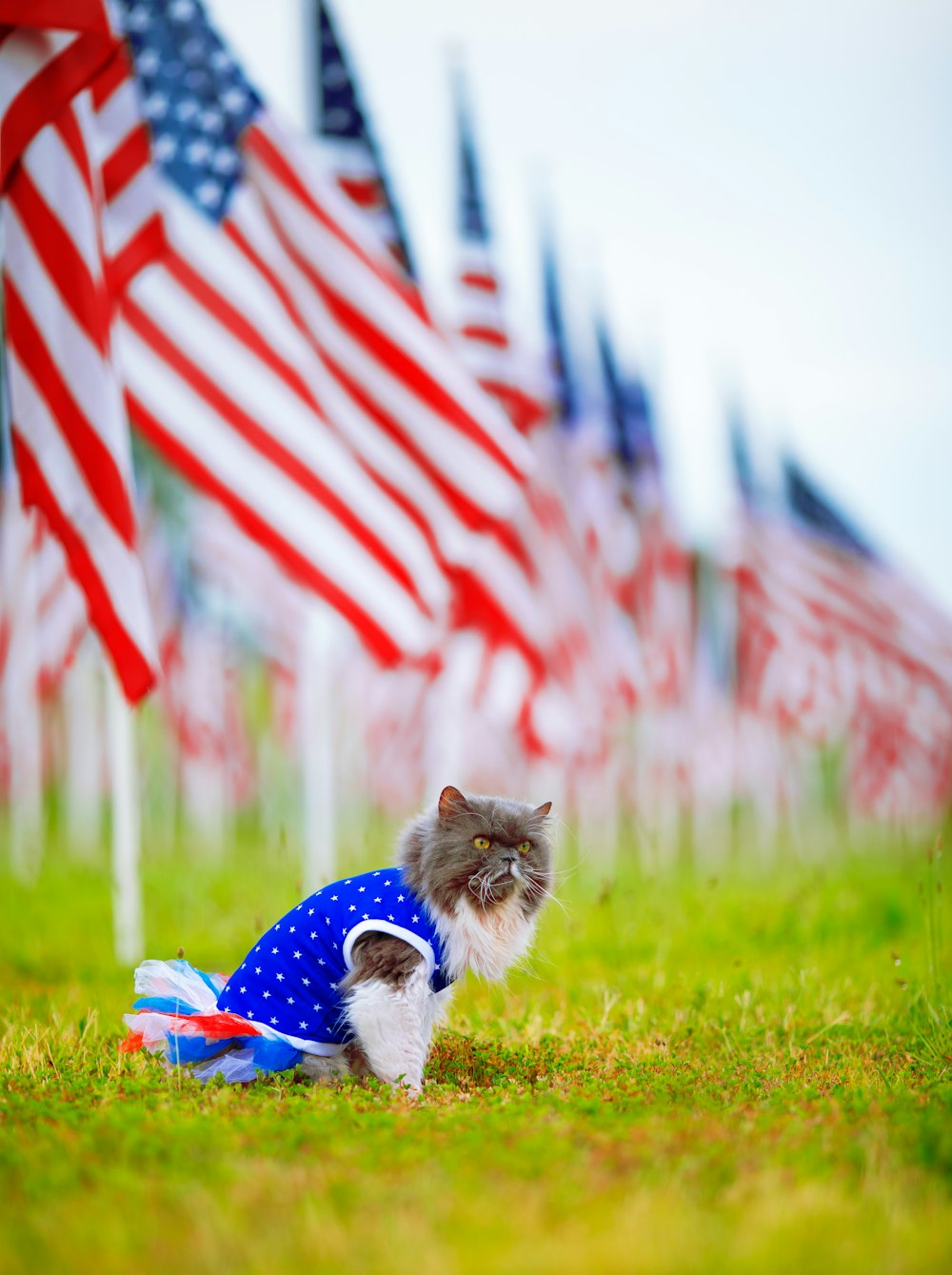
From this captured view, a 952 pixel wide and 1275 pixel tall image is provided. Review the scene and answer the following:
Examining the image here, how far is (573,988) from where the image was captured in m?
6.75

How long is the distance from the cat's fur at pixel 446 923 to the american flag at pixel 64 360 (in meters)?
2.45

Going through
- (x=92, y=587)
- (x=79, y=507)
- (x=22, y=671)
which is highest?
(x=79, y=507)

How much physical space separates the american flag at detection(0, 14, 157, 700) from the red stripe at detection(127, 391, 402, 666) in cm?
172

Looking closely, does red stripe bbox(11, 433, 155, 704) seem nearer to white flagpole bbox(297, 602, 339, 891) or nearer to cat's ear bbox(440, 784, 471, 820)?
cat's ear bbox(440, 784, 471, 820)

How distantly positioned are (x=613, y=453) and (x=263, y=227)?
9.90 metres

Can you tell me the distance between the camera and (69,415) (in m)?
6.53

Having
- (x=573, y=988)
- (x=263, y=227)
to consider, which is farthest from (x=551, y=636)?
(x=573, y=988)

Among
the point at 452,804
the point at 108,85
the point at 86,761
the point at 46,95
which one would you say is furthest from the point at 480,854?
the point at 86,761

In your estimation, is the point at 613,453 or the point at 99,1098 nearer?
the point at 99,1098

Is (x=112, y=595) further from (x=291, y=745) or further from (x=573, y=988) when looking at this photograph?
(x=291, y=745)

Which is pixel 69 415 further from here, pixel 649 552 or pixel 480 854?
pixel 649 552

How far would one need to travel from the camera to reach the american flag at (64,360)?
645 cm

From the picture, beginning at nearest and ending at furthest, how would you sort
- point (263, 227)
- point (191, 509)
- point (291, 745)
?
1. point (263, 227)
2. point (191, 509)
3. point (291, 745)

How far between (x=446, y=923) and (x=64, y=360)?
373 cm
